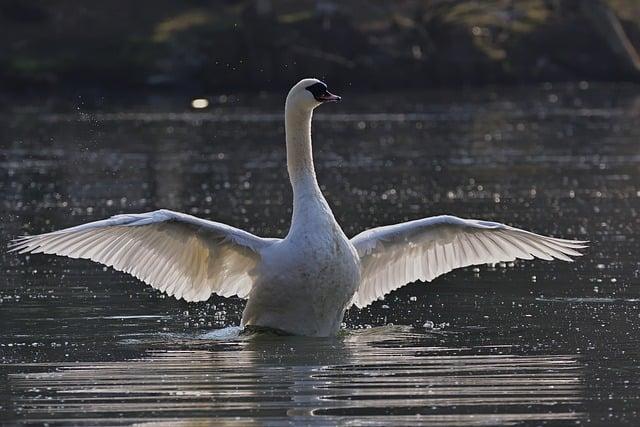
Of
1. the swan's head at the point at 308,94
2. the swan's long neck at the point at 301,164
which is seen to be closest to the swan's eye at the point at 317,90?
the swan's head at the point at 308,94

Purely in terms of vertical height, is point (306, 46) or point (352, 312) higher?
point (306, 46)

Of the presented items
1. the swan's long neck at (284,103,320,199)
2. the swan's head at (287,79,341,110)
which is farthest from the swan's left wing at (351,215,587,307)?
the swan's head at (287,79,341,110)

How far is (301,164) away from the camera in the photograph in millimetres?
13312

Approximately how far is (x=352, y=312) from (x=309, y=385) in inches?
177

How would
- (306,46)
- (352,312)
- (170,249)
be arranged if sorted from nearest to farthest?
(170,249)
(352,312)
(306,46)

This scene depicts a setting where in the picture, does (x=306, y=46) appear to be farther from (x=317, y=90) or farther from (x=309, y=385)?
(x=309, y=385)

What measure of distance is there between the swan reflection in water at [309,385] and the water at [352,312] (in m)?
0.02

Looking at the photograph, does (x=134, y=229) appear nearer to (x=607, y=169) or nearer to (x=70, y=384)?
(x=70, y=384)

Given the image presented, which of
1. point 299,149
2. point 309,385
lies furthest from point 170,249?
point 309,385

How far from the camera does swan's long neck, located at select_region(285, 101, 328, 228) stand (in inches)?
508

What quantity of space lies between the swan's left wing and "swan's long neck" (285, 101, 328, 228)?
0.92m

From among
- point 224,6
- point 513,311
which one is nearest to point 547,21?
point 224,6

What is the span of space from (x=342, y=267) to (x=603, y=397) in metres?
3.33

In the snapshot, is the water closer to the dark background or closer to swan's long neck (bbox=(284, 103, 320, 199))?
swan's long neck (bbox=(284, 103, 320, 199))
